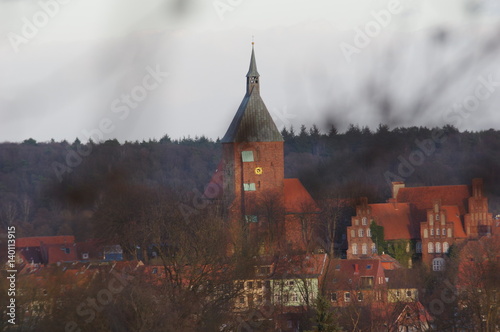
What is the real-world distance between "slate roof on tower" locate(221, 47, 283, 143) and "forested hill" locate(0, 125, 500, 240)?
10.2 ft

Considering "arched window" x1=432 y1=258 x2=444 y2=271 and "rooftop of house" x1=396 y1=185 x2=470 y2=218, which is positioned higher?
"rooftop of house" x1=396 y1=185 x2=470 y2=218

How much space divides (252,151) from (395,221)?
25.7 feet

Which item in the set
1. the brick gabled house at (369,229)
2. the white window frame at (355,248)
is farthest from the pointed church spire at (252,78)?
the white window frame at (355,248)

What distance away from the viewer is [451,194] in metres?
67.2

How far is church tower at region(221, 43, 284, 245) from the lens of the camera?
68500mm

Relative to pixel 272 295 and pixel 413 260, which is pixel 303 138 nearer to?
pixel 413 260

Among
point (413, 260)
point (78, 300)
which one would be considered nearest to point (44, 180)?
point (413, 260)

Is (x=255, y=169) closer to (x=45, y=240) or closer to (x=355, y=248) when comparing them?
(x=355, y=248)

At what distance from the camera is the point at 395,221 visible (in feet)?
216

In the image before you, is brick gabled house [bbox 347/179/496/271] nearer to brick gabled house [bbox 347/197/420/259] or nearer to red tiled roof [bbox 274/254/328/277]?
brick gabled house [bbox 347/197/420/259]

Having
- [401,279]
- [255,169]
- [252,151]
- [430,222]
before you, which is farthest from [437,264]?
[252,151]

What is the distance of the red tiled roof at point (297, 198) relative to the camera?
219 feet

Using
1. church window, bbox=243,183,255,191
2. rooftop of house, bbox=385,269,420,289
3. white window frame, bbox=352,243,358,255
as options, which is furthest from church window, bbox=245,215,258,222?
rooftop of house, bbox=385,269,420,289

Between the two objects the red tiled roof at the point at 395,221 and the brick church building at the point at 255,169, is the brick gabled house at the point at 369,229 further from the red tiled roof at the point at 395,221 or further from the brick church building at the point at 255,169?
the brick church building at the point at 255,169
